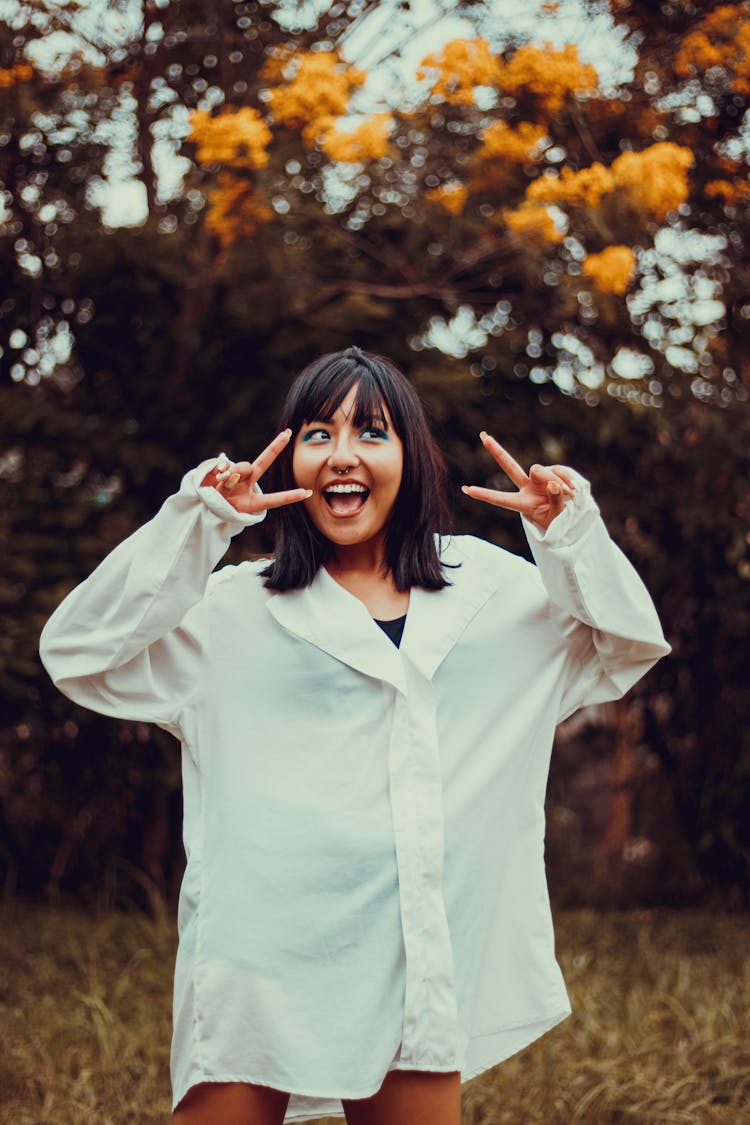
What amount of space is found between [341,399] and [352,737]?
0.47 metres

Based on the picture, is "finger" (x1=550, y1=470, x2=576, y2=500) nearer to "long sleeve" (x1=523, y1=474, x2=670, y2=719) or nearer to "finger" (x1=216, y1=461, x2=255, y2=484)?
"long sleeve" (x1=523, y1=474, x2=670, y2=719)

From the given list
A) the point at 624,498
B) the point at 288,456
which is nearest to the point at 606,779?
the point at 624,498

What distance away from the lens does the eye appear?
1822 millimetres

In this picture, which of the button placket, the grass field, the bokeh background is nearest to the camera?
the button placket

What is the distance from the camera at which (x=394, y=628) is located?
180 cm

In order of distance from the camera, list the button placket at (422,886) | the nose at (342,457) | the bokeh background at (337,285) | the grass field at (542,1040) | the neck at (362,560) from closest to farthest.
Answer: the button placket at (422,886) → the nose at (342,457) → the neck at (362,560) → the grass field at (542,1040) → the bokeh background at (337,285)

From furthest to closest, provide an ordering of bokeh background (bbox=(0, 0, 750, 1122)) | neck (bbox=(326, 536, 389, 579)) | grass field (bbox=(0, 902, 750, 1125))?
1. bokeh background (bbox=(0, 0, 750, 1122))
2. grass field (bbox=(0, 902, 750, 1125))
3. neck (bbox=(326, 536, 389, 579))

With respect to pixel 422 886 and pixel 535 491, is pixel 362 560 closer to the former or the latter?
pixel 535 491

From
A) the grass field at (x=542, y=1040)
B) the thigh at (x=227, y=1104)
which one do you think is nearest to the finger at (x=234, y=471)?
the thigh at (x=227, y=1104)

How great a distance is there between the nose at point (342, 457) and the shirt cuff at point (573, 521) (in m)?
0.27

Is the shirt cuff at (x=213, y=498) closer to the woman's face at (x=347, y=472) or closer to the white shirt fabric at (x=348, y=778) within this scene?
the white shirt fabric at (x=348, y=778)

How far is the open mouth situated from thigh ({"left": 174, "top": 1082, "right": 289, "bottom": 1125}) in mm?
746

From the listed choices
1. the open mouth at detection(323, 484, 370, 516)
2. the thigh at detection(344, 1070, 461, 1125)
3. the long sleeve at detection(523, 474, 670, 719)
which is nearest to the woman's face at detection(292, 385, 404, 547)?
the open mouth at detection(323, 484, 370, 516)

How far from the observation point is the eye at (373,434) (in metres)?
1.82
